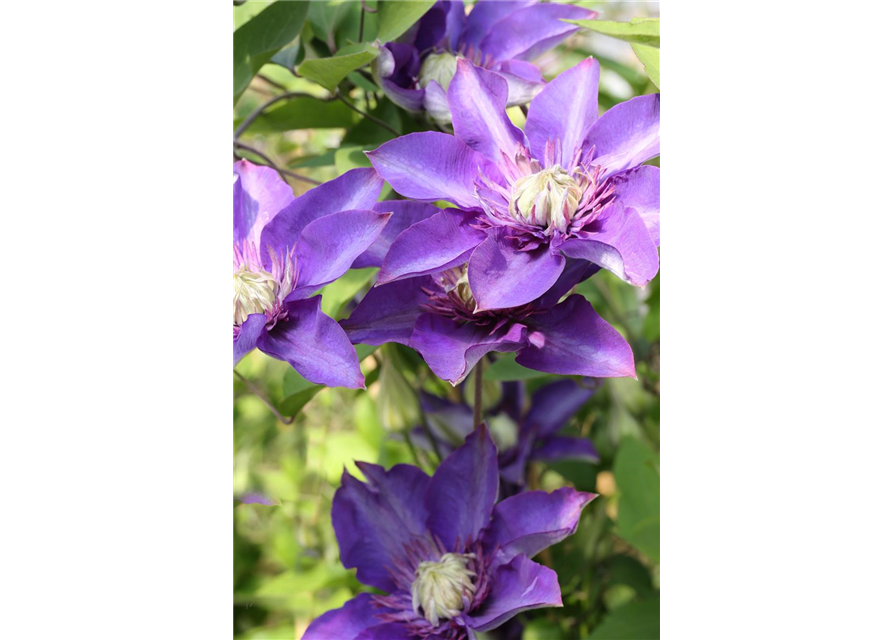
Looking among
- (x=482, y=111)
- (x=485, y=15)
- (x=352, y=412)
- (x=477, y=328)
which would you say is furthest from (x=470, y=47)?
(x=352, y=412)

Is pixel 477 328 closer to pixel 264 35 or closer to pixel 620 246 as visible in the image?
pixel 620 246

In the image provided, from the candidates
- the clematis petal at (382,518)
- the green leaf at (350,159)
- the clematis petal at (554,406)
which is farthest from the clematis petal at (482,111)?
the clematis petal at (554,406)

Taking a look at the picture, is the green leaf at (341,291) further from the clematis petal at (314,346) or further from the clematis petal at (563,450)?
the clematis petal at (563,450)

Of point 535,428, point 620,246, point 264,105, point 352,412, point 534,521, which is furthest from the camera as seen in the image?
point 352,412

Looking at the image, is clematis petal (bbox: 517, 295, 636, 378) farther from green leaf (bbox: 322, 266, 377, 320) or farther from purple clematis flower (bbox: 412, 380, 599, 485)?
purple clematis flower (bbox: 412, 380, 599, 485)

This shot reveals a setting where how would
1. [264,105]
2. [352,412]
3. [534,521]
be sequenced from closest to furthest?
1. [534,521]
2. [264,105]
3. [352,412]
